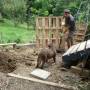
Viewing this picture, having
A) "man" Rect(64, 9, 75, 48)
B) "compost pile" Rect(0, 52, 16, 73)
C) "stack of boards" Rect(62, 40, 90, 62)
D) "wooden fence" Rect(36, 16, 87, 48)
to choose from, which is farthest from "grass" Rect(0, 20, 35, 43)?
"stack of boards" Rect(62, 40, 90, 62)

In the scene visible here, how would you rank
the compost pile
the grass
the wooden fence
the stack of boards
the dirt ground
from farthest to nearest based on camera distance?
the grass
the wooden fence
the compost pile
the stack of boards
the dirt ground

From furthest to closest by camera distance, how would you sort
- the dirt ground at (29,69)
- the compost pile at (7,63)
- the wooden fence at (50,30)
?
the wooden fence at (50,30), the compost pile at (7,63), the dirt ground at (29,69)

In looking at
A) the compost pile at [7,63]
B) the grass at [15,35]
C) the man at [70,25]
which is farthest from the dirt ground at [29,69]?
the grass at [15,35]

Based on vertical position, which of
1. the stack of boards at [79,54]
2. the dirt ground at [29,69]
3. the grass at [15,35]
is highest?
the stack of boards at [79,54]

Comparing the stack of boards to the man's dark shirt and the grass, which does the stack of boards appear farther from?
the grass

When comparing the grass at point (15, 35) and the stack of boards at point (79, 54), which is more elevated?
the stack of boards at point (79, 54)

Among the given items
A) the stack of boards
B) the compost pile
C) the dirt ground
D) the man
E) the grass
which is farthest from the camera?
the grass

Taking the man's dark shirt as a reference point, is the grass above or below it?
below

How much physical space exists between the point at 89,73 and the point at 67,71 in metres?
0.84

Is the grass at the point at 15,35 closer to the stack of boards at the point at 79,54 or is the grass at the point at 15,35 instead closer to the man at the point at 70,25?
the man at the point at 70,25

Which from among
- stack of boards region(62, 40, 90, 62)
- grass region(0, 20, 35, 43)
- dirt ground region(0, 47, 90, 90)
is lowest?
grass region(0, 20, 35, 43)

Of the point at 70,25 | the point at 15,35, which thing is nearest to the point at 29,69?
the point at 70,25

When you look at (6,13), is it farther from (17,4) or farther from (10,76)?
(10,76)

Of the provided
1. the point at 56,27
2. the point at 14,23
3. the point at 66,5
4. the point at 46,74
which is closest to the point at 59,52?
the point at 56,27
